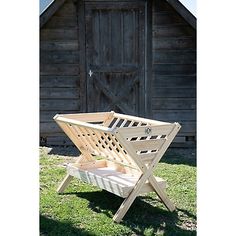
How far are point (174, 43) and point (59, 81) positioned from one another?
2143 mm

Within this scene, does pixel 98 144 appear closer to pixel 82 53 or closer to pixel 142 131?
pixel 142 131

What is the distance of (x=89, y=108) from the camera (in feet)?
28.9

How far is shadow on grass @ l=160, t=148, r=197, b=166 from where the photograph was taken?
758 centimetres

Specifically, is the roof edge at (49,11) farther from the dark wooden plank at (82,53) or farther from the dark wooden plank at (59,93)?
the dark wooden plank at (59,93)

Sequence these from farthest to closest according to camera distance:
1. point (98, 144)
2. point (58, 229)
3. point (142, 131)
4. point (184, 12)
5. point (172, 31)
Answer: point (172, 31)
point (184, 12)
point (98, 144)
point (142, 131)
point (58, 229)

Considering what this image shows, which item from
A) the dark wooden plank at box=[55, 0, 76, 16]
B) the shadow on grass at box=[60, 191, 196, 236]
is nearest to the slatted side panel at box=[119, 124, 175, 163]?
the shadow on grass at box=[60, 191, 196, 236]

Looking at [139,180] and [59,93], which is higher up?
[59,93]

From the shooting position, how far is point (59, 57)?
8.73 metres

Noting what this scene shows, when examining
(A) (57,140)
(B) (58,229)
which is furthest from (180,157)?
(B) (58,229)

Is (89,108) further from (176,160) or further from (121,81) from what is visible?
(176,160)

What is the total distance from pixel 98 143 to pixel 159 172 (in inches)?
71.9

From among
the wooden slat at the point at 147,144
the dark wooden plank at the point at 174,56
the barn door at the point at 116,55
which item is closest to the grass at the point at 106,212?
the wooden slat at the point at 147,144

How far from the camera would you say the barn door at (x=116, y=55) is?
862 cm

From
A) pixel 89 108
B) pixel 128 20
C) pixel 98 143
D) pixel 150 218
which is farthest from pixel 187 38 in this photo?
pixel 150 218
